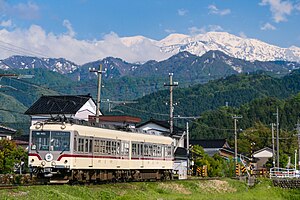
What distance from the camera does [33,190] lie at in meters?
20.9

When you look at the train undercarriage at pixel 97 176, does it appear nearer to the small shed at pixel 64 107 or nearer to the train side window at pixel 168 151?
the train side window at pixel 168 151

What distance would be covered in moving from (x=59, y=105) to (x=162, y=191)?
31555mm

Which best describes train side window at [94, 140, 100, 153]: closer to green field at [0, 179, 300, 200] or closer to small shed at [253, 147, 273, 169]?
green field at [0, 179, 300, 200]

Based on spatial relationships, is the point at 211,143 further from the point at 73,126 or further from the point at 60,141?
the point at 60,141

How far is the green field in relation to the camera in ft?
67.9

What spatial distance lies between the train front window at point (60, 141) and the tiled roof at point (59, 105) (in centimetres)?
3196

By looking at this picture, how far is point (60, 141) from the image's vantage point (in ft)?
82.8

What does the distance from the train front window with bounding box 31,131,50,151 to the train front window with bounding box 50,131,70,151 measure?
28 centimetres

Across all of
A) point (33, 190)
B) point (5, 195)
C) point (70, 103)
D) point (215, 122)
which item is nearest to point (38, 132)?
point (33, 190)

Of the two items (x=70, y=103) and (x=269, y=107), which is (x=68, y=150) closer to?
(x=70, y=103)

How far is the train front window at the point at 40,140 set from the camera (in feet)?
83.4

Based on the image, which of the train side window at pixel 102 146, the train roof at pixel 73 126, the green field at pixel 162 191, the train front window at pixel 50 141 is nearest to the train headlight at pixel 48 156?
the train front window at pixel 50 141

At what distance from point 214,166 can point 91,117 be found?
13802 mm

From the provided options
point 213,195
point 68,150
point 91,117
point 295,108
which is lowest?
point 213,195
